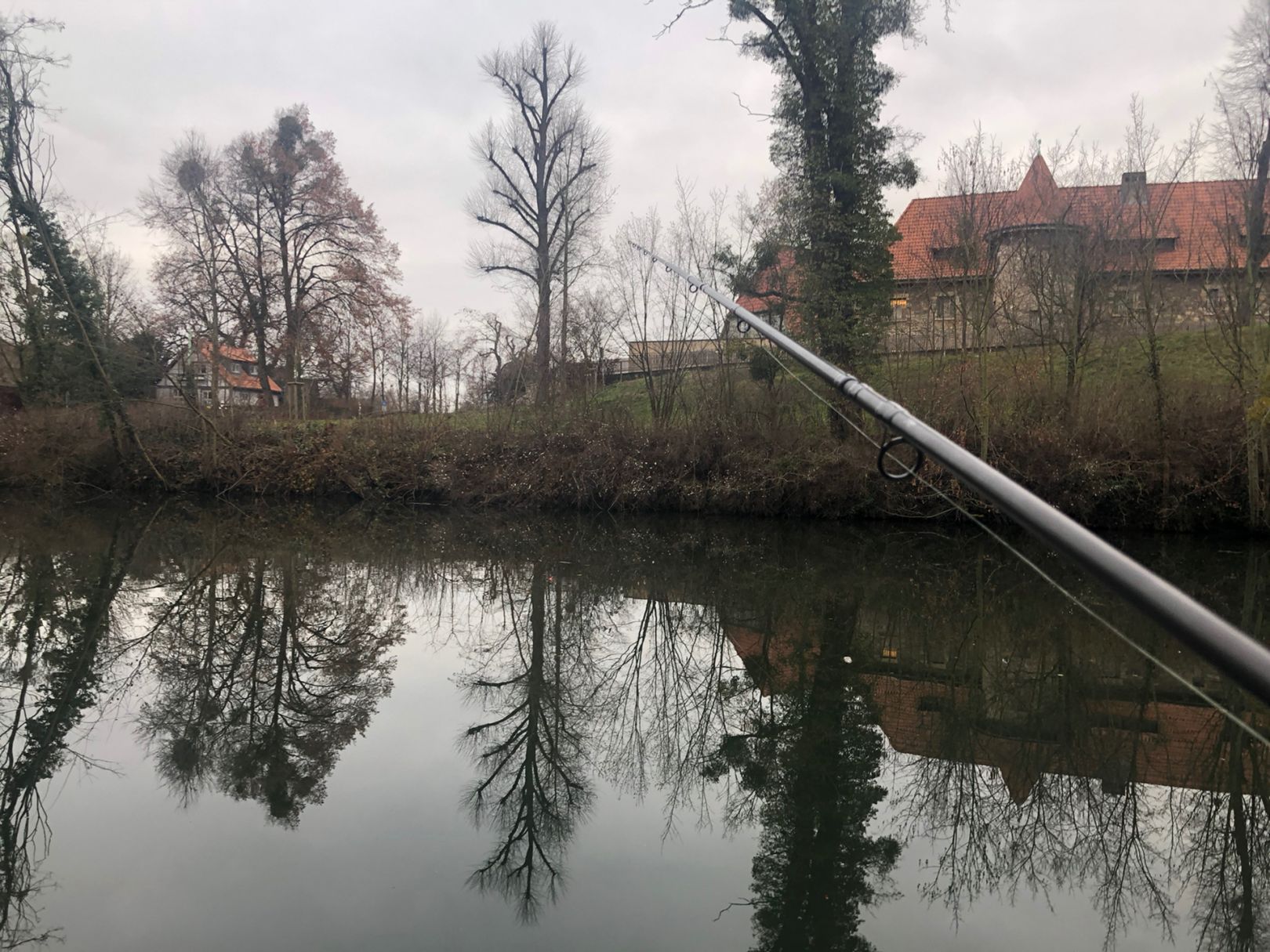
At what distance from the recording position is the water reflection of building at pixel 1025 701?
449 centimetres

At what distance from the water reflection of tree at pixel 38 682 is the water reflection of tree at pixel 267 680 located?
0.49 meters

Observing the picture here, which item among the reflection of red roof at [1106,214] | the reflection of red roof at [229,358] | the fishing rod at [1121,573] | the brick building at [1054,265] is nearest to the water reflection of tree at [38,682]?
the fishing rod at [1121,573]

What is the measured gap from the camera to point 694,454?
16.7 metres

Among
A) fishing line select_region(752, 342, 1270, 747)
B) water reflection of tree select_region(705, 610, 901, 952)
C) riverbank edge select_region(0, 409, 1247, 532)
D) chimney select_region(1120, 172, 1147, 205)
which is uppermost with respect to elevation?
chimney select_region(1120, 172, 1147, 205)

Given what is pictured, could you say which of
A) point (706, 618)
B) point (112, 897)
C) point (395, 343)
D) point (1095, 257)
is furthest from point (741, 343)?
point (395, 343)

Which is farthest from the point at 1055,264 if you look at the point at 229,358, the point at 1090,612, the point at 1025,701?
the point at 229,358

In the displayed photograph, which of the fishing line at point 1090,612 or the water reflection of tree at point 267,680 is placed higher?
the fishing line at point 1090,612

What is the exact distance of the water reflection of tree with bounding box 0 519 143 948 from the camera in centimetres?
332

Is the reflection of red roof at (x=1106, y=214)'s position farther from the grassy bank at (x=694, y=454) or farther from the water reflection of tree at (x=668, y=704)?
the water reflection of tree at (x=668, y=704)

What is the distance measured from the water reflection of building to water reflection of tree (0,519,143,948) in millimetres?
4255

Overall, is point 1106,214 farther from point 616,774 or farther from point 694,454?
point 616,774

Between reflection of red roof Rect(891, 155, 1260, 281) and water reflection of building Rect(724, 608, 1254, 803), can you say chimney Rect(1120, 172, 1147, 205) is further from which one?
water reflection of building Rect(724, 608, 1254, 803)

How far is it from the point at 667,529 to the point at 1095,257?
966cm

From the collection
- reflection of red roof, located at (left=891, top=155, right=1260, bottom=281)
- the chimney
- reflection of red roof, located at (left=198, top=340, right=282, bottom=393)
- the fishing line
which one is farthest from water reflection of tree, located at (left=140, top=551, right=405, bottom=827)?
the chimney
